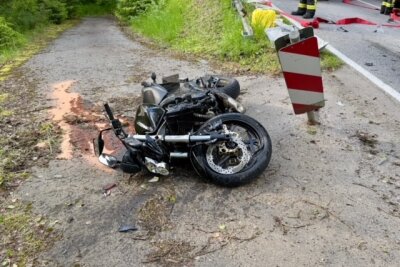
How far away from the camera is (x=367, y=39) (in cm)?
864

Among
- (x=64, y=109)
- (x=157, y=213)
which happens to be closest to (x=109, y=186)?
(x=157, y=213)

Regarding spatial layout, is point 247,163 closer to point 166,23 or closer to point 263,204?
point 263,204

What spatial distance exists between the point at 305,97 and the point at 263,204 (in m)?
1.49

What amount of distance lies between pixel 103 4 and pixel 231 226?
30.3 meters

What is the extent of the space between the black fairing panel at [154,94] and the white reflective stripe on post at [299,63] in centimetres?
127

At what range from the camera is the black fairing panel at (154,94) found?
444 cm

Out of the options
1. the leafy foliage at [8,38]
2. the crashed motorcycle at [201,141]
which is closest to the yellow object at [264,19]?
the crashed motorcycle at [201,141]

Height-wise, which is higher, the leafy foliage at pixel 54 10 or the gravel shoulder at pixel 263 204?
the gravel shoulder at pixel 263 204

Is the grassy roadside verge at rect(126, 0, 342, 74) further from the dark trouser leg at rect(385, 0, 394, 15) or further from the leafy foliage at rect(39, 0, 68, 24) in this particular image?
the leafy foliage at rect(39, 0, 68, 24)

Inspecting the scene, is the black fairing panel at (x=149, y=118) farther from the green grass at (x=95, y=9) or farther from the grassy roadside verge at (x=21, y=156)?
the green grass at (x=95, y=9)

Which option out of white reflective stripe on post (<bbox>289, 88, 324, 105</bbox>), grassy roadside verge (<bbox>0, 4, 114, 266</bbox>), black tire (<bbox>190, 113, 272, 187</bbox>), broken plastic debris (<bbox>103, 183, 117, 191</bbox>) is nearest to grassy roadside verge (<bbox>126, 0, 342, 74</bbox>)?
white reflective stripe on post (<bbox>289, 88, 324, 105</bbox>)

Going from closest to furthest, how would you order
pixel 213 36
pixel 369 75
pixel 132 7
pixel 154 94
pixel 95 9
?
pixel 154 94, pixel 369 75, pixel 213 36, pixel 132 7, pixel 95 9

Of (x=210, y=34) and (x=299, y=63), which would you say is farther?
(x=210, y=34)

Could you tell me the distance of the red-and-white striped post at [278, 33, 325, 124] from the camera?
13.6 ft
